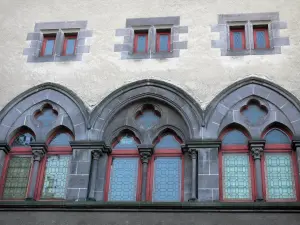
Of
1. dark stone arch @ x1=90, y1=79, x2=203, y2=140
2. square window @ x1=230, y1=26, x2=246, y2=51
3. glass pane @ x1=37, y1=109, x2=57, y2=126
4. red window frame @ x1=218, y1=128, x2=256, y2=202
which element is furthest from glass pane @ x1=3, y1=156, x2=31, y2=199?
square window @ x1=230, y1=26, x2=246, y2=51

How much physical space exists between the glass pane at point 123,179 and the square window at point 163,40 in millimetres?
3010

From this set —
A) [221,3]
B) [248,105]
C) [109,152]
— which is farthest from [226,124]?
[221,3]

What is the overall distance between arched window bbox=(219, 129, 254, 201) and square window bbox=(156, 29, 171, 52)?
9.12 feet

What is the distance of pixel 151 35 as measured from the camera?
1459 centimetres

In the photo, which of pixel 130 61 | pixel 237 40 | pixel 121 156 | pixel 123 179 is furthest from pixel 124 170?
pixel 237 40

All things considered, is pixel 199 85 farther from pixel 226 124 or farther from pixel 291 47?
pixel 291 47

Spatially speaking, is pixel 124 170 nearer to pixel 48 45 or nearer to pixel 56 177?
pixel 56 177

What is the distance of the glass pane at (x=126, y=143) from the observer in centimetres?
1329

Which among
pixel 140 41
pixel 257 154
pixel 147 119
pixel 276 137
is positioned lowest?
pixel 257 154

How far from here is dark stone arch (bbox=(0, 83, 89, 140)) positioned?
13.4 m

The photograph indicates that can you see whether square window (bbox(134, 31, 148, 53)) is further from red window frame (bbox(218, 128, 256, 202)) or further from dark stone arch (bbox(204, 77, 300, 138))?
red window frame (bbox(218, 128, 256, 202))

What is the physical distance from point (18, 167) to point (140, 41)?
430 cm

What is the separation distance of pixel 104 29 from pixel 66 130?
115 inches

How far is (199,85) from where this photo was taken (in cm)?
1351
